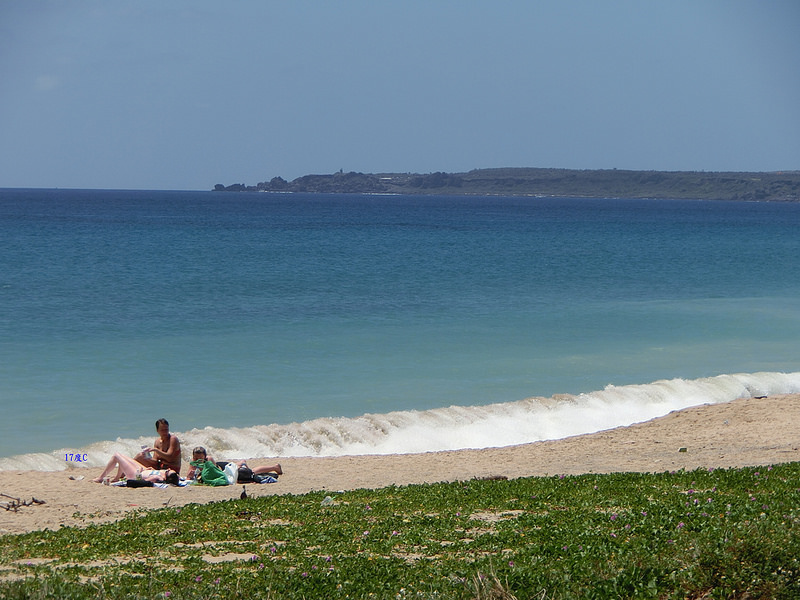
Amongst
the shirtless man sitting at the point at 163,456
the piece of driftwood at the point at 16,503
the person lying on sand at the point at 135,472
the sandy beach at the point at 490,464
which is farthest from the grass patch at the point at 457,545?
the shirtless man sitting at the point at 163,456

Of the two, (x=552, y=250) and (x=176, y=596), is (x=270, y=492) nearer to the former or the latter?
(x=176, y=596)

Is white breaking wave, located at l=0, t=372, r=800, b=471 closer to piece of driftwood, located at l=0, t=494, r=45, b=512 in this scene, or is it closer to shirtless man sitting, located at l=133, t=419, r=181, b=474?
shirtless man sitting, located at l=133, t=419, r=181, b=474

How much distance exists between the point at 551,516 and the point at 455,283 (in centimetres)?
3166

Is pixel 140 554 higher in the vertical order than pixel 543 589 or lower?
lower

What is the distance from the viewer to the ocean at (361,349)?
55.6 ft

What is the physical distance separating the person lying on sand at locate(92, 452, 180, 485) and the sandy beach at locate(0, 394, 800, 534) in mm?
225

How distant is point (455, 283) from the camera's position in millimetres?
39875

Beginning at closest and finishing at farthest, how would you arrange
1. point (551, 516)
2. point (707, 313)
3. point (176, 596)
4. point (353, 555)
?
point (176, 596), point (353, 555), point (551, 516), point (707, 313)

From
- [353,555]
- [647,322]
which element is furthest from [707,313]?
[353,555]

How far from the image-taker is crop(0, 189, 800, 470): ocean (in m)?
17.0

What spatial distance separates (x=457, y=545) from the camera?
7.45 metres

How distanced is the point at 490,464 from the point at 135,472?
17.6 ft

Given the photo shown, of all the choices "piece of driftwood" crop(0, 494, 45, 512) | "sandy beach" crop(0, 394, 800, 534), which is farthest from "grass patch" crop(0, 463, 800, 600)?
"piece of driftwood" crop(0, 494, 45, 512)

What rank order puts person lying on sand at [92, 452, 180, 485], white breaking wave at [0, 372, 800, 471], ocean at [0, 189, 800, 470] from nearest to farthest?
person lying on sand at [92, 452, 180, 485] → white breaking wave at [0, 372, 800, 471] → ocean at [0, 189, 800, 470]
